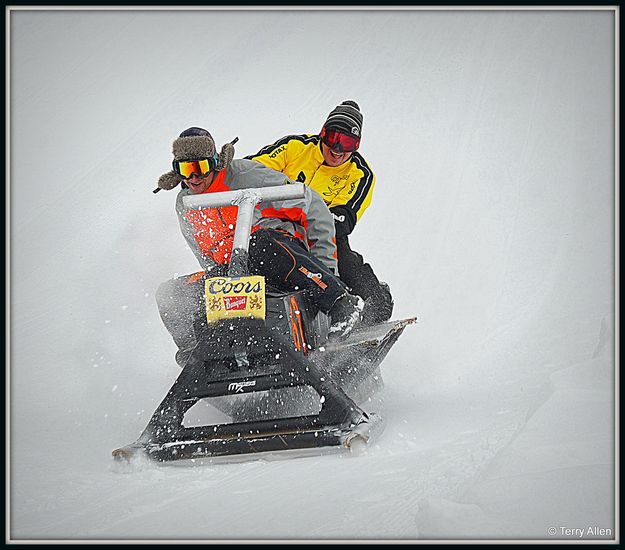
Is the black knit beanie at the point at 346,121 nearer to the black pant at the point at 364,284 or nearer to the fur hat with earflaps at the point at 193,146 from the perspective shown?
the black pant at the point at 364,284

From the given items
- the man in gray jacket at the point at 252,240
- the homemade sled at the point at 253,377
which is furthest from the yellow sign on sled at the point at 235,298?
the man in gray jacket at the point at 252,240

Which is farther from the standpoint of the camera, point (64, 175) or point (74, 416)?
point (64, 175)

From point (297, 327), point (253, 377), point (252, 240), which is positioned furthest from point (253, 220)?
point (253, 377)

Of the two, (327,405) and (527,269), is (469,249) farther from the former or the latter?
(327,405)

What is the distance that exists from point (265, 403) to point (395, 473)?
112cm

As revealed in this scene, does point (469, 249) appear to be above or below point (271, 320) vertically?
above

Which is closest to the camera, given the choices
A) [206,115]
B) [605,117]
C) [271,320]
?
[271,320]

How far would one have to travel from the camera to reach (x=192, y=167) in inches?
151

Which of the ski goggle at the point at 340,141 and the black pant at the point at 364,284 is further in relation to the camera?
the ski goggle at the point at 340,141

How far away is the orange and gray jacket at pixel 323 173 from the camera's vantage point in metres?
5.14

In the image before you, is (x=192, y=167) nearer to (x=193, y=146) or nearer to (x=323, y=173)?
(x=193, y=146)

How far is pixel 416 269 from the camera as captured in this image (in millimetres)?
7727

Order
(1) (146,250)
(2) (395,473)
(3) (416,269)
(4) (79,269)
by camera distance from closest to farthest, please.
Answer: (2) (395,473) → (1) (146,250) → (4) (79,269) → (3) (416,269)

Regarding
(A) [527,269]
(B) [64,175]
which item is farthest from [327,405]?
(B) [64,175]
